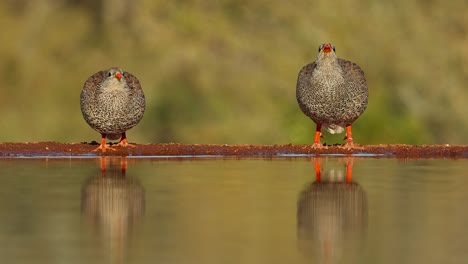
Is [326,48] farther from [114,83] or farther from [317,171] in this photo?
[317,171]

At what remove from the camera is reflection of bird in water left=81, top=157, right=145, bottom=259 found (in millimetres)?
10001

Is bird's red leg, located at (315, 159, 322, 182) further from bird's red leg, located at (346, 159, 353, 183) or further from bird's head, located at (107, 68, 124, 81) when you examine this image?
bird's head, located at (107, 68, 124, 81)

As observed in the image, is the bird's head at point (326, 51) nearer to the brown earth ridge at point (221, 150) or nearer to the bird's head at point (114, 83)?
the brown earth ridge at point (221, 150)

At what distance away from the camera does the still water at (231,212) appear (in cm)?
878

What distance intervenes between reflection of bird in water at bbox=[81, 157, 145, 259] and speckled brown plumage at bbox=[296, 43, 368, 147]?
5696 mm

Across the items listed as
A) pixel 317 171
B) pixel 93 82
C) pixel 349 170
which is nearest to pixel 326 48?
pixel 93 82

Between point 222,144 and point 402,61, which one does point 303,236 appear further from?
point 402,61

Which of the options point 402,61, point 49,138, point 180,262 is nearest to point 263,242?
point 180,262

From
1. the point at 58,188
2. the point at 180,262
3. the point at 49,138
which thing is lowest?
the point at 180,262

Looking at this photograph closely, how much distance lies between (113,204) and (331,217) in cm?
234

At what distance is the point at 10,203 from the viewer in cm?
1230

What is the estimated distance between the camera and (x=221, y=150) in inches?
808

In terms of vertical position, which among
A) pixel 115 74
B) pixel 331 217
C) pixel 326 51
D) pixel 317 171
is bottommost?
pixel 331 217

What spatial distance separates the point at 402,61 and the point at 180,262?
17015 mm
